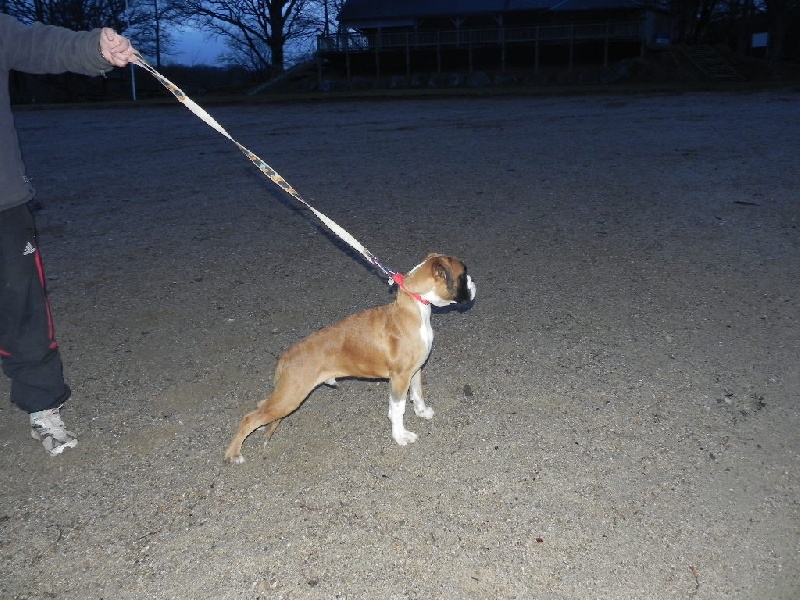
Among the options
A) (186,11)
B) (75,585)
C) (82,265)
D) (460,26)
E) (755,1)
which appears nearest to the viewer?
(75,585)

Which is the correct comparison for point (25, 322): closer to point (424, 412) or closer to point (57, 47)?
point (57, 47)

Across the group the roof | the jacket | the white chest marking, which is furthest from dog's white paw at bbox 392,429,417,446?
the roof

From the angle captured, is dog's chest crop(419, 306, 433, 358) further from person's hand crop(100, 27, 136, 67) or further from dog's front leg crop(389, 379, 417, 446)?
person's hand crop(100, 27, 136, 67)

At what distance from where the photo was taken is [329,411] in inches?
181

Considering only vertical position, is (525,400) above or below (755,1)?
below

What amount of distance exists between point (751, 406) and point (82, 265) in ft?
22.0

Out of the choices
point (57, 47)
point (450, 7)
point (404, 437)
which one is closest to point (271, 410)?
point (404, 437)

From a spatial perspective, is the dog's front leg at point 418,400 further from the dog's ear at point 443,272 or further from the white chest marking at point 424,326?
the dog's ear at point 443,272

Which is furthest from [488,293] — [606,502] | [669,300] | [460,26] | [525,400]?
[460,26]

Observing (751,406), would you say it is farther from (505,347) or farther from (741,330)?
(505,347)

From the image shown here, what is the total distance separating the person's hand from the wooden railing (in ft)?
133

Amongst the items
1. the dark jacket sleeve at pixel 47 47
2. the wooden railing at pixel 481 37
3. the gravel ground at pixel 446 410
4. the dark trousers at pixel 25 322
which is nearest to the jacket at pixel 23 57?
the dark jacket sleeve at pixel 47 47

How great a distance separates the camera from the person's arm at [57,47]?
3650 millimetres

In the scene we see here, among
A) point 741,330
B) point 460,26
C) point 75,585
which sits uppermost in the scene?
point 460,26
